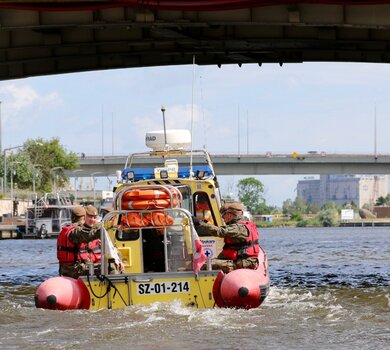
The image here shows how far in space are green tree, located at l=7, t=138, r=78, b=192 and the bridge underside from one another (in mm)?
76567

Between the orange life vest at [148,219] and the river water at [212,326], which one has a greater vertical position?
the orange life vest at [148,219]

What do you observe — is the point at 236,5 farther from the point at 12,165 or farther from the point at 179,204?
the point at 12,165

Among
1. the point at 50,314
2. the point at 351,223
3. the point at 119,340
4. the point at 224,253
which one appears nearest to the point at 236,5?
the point at 224,253

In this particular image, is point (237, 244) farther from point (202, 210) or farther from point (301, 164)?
point (301, 164)

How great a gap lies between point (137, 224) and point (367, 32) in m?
15.5

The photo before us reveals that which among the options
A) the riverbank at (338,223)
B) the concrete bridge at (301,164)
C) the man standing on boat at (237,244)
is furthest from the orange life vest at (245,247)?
the riverbank at (338,223)

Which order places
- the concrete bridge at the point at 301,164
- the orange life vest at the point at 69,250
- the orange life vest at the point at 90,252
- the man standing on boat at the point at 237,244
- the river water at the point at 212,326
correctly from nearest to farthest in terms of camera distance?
1. the river water at the point at 212,326
2. the man standing on boat at the point at 237,244
3. the orange life vest at the point at 69,250
4. the orange life vest at the point at 90,252
5. the concrete bridge at the point at 301,164

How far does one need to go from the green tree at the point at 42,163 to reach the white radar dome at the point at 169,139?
86.8 m

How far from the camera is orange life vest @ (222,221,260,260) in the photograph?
736 inches

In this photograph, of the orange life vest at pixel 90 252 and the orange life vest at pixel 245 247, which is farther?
the orange life vest at pixel 90 252

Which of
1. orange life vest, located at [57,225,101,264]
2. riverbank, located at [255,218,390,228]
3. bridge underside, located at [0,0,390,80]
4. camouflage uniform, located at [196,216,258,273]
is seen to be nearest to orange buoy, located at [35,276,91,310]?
orange life vest, located at [57,225,101,264]

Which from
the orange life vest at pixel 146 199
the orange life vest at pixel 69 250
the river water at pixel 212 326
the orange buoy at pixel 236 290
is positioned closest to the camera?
the river water at pixel 212 326

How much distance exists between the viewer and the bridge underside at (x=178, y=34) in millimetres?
27234

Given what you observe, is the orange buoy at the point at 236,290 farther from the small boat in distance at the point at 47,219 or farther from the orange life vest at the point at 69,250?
the small boat in distance at the point at 47,219
